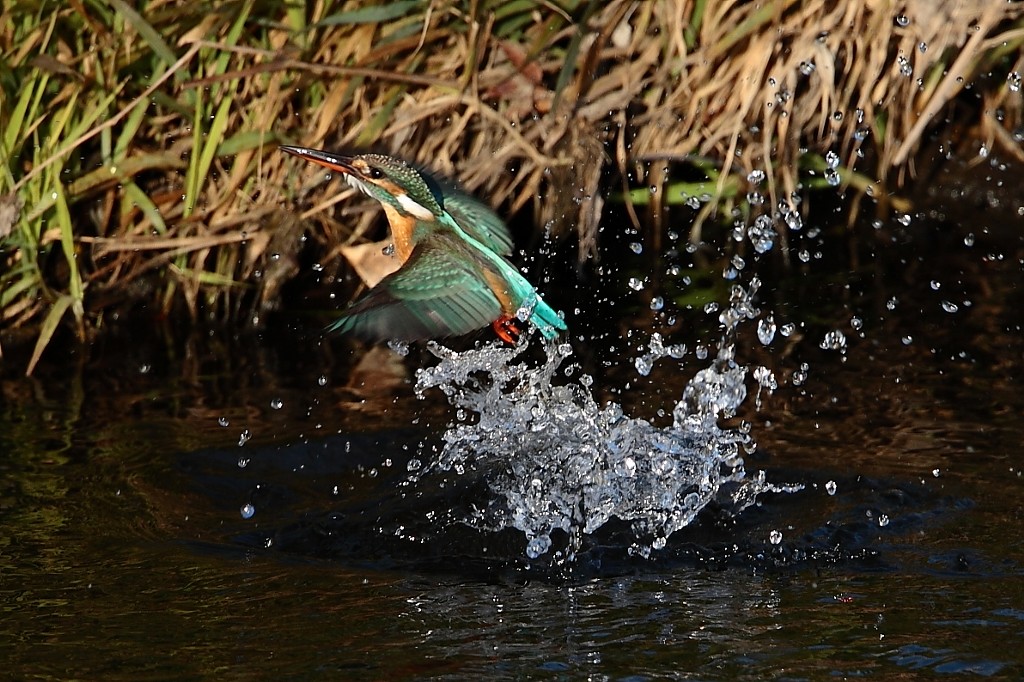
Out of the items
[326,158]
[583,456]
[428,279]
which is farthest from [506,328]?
[326,158]

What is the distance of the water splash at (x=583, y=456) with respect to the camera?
136 inches

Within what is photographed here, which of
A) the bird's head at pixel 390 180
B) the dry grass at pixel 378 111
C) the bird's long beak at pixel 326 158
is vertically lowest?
the bird's head at pixel 390 180

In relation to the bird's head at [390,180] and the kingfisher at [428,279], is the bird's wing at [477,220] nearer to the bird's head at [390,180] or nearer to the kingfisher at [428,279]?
the kingfisher at [428,279]

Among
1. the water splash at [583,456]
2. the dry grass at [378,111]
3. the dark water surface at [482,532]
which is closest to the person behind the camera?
the dark water surface at [482,532]

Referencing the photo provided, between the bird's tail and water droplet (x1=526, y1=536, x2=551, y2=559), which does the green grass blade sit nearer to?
the bird's tail

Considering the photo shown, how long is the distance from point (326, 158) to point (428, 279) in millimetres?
458

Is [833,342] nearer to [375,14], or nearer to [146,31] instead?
[375,14]

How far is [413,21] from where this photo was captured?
189 inches

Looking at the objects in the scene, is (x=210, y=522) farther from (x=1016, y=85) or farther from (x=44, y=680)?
(x=1016, y=85)

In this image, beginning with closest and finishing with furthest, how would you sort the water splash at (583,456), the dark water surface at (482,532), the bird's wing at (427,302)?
the dark water surface at (482,532), the bird's wing at (427,302), the water splash at (583,456)

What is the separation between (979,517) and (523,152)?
80.3 inches

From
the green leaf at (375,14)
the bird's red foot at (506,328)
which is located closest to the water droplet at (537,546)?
the bird's red foot at (506,328)

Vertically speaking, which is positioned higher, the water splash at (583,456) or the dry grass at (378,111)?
the dry grass at (378,111)

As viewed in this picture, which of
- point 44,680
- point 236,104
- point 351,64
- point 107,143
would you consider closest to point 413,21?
point 351,64
